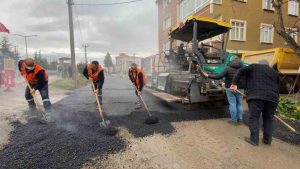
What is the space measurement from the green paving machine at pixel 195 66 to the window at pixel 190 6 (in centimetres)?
876

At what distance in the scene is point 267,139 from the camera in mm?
3682

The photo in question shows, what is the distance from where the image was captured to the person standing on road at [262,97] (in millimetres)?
3574

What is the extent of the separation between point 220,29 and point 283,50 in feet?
14.9

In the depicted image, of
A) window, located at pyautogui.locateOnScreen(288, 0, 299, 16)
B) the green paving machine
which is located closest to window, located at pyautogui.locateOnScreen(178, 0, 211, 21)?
window, located at pyautogui.locateOnScreen(288, 0, 299, 16)

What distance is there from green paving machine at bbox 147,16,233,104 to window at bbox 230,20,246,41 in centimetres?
912

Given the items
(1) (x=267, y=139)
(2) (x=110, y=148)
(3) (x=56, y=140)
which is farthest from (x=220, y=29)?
(3) (x=56, y=140)

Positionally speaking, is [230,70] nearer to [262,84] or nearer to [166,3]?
[262,84]

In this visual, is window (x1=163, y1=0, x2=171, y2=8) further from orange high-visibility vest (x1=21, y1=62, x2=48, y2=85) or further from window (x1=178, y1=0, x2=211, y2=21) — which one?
orange high-visibility vest (x1=21, y1=62, x2=48, y2=85)

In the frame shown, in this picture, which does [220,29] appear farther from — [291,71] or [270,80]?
[291,71]

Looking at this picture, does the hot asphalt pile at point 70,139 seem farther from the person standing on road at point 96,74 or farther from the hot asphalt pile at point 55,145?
the person standing on road at point 96,74

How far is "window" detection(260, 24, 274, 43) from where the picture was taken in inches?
635

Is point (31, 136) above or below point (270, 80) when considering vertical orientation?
below

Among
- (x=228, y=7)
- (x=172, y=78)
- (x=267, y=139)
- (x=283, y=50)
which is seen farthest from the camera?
(x=228, y=7)

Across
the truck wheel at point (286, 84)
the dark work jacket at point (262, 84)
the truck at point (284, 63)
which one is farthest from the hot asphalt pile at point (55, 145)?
the truck wheel at point (286, 84)
